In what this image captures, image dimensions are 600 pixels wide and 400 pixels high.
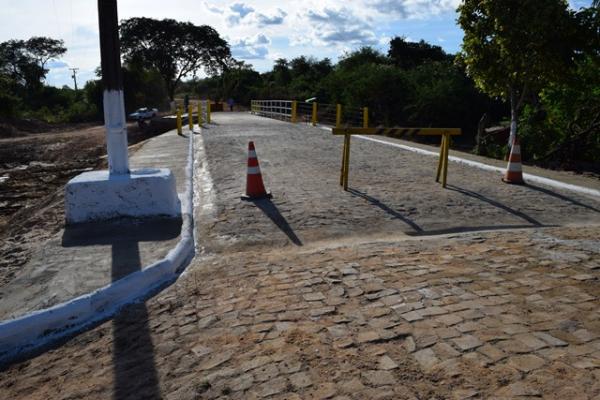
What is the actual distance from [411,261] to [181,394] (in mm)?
2499

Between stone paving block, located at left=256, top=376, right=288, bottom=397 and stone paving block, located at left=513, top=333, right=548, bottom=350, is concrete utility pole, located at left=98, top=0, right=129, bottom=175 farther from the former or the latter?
stone paving block, located at left=513, top=333, right=548, bottom=350

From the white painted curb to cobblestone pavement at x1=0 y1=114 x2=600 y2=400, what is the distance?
14 centimetres

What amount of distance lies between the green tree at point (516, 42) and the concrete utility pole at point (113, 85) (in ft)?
29.9

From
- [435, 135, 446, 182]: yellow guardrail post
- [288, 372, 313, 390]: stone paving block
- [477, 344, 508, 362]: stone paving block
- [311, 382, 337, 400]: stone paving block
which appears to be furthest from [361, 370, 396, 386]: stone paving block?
[435, 135, 446, 182]: yellow guardrail post

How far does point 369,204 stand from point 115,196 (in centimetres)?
315

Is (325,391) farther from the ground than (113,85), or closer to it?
closer to it

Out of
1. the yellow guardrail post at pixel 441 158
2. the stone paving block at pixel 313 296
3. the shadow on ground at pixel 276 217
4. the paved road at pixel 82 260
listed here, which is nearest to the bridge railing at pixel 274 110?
the yellow guardrail post at pixel 441 158

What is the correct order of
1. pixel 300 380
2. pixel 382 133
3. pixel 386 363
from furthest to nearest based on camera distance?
pixel 382 133
pixel 386 363
pixel 300 380

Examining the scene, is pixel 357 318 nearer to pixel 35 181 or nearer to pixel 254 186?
pixel 254 186

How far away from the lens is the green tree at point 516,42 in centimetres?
1114

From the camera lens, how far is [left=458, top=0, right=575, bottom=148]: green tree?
11141 millimetres

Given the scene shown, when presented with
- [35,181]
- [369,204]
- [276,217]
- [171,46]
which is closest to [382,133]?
[369,204]

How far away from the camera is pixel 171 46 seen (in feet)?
Result: 169

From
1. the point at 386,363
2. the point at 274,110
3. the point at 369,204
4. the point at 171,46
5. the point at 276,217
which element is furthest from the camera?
the point at 171,46
